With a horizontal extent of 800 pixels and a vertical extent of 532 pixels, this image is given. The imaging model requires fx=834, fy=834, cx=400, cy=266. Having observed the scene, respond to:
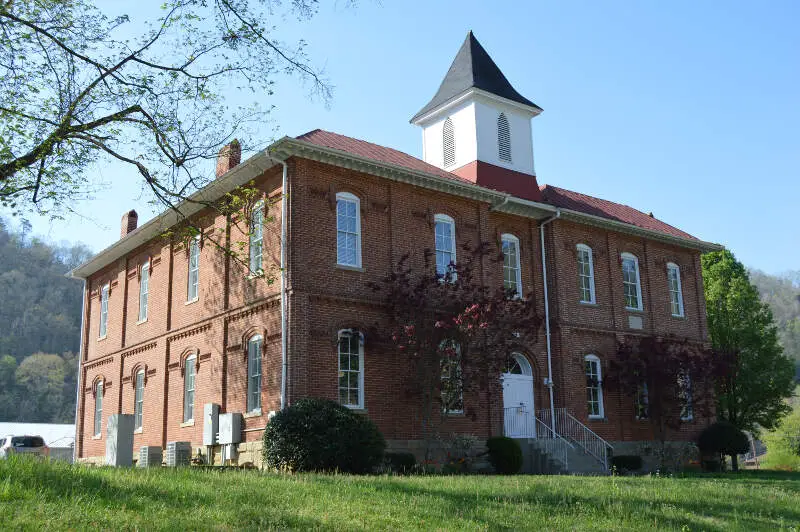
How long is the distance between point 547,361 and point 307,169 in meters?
9.54

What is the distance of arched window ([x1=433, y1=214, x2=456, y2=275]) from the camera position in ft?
76.6

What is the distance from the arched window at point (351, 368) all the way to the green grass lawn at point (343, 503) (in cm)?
563

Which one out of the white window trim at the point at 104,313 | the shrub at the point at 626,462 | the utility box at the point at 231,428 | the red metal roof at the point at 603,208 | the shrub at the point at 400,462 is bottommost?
the shrub at the point at 626,462

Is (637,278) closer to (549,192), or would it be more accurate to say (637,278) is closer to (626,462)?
(549,192)

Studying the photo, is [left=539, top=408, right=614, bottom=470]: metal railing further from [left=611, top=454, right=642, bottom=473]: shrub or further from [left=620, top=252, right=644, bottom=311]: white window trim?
[left=620, top=252, right=644, bottom=311]: white window trim

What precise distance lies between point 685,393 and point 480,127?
1091cm

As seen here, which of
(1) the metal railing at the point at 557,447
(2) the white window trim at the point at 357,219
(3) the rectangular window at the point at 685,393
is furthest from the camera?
(3) the rectangular window at the point at 685,393

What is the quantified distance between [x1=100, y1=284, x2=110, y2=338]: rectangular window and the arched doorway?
15828 millimetres

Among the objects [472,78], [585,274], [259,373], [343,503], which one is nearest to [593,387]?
[585,274]

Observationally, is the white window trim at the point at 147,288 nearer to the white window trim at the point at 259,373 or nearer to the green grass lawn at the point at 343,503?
the white window trim at the point at 259,373

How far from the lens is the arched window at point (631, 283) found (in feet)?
92.9

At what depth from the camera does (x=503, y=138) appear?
89.9 ft

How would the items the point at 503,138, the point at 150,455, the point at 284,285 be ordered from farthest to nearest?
1. the point at 503,138
2. the point at 150,455
3. the point at 284,285

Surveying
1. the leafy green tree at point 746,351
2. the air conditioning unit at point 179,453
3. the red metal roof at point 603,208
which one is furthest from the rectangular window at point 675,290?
the air conditioning unit at point 179,453
